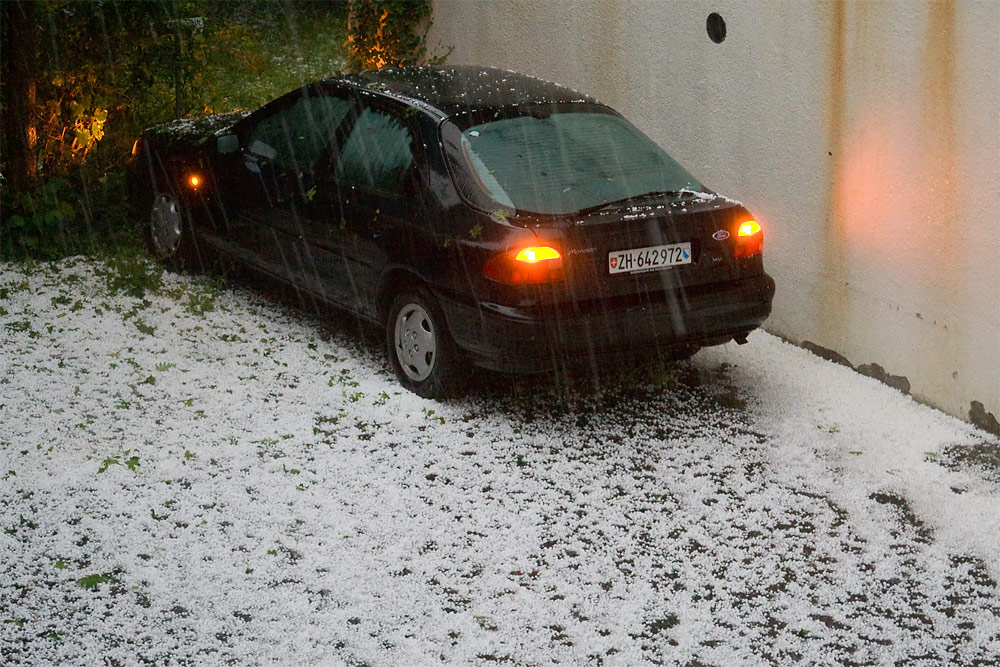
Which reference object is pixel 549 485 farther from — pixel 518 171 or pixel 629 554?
pixel 518 171

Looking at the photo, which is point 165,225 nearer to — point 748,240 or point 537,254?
point 537,254

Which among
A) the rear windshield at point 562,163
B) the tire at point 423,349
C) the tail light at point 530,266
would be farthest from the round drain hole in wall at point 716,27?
the tire at point 423,349

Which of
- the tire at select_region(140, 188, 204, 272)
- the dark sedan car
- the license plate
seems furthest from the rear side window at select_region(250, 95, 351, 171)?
the license plate

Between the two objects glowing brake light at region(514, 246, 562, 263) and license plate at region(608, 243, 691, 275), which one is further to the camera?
license plate at region(608, 243, 691, 275)

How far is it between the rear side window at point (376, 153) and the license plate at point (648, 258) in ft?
4.20

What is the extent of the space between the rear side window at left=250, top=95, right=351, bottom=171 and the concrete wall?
238 centimetres

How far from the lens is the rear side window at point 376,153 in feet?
20.4

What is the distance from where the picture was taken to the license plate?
222 inches

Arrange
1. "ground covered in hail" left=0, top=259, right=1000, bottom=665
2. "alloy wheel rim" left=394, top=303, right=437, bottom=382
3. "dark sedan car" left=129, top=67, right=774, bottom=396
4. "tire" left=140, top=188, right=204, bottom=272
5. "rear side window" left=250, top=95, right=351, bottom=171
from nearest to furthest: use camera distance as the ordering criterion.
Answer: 1. "ground covered in hail" left=0, top=259, right=1000, bottom=665
2. "dark sedan car" left=129, top=67, right=774, bottom=396
3. "alloy wheel rim" left=394, top=303, right=437, bottom=382
4. "rear side window" left=250, top=95, right=351, bottom=171
5. "tire" left=140, top=188, right=204, bottom=272

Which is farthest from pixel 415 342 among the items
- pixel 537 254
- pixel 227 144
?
pixel 227 144

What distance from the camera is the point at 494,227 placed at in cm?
559

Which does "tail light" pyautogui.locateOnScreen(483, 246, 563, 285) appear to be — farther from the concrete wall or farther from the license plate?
the concrete wall

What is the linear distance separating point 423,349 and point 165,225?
9.86 ft

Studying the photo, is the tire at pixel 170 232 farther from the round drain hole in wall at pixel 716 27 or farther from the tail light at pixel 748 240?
the tail light at pixel 748 240
